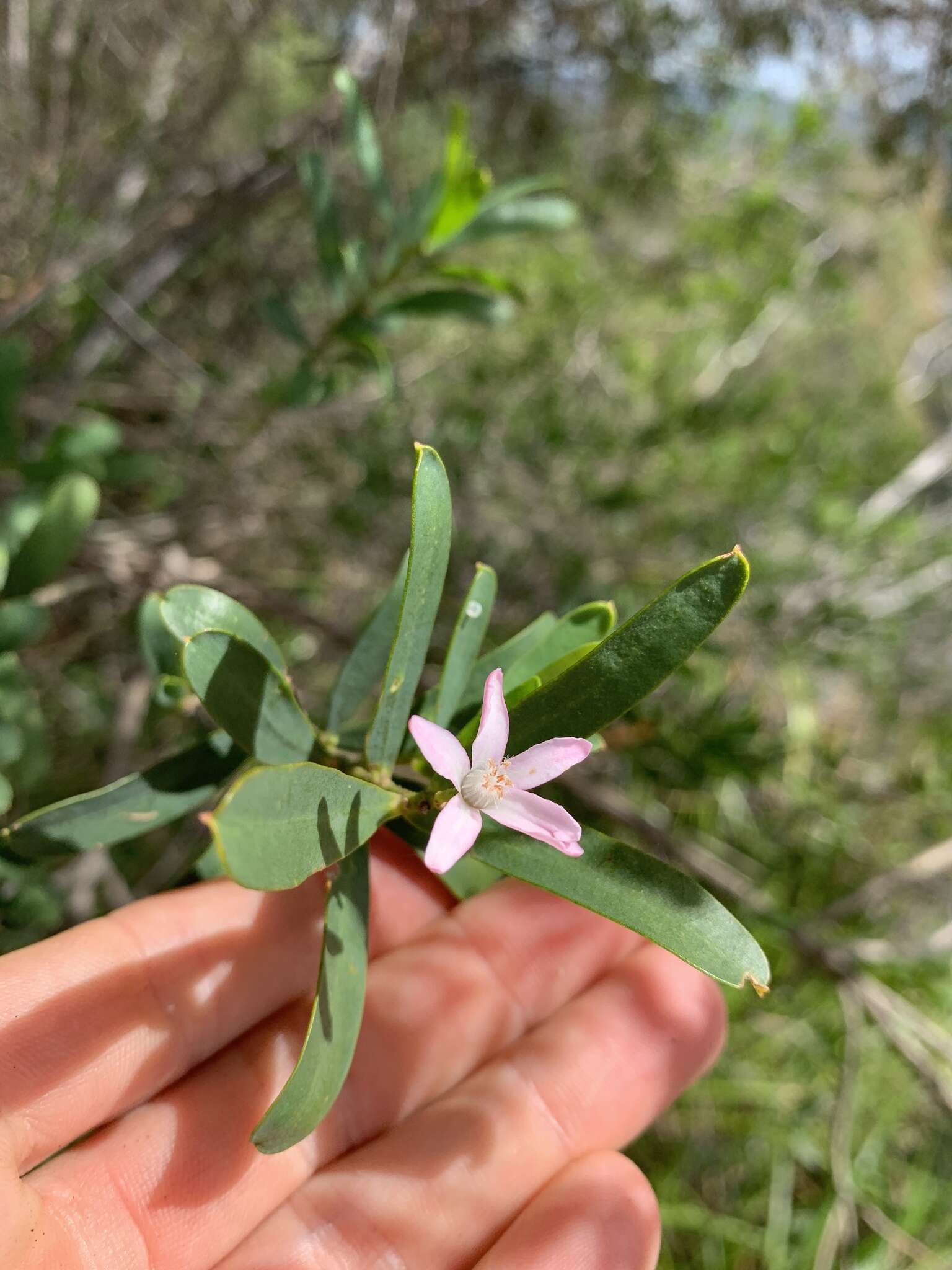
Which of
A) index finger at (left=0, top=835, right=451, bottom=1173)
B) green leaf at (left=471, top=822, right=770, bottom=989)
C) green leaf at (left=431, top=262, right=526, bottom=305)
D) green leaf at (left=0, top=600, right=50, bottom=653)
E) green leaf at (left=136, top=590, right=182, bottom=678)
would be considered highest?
green leaf at (left=431, top=262, right=526, bottom=305)

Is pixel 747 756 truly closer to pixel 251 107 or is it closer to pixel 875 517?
pixel 875 517

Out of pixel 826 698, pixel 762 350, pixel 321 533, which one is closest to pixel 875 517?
pixel 826 698

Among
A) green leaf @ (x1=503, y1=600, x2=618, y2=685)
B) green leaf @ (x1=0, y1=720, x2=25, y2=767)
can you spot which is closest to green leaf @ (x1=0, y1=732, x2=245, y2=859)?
green leaf @ (x1=0, y1=720, x2=25, y2=767)

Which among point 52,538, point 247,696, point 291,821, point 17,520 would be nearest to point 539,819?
point 291,821

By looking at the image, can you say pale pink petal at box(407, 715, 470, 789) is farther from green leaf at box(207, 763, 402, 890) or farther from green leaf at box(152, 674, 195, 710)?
green leaf at box(152, 674, 195, 710)

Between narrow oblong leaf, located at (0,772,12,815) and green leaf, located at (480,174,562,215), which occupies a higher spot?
green leaf, located at (480,174,562,215)

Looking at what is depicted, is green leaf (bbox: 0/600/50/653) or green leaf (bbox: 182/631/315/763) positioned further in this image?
green leaf (bbox: 0/600/50/653)

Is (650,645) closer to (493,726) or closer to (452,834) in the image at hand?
(493,726)

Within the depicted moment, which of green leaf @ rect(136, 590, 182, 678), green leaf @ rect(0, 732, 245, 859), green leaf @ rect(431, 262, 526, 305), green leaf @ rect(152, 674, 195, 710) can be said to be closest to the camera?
green leaf @ rect(0, 732, 245, 859)
